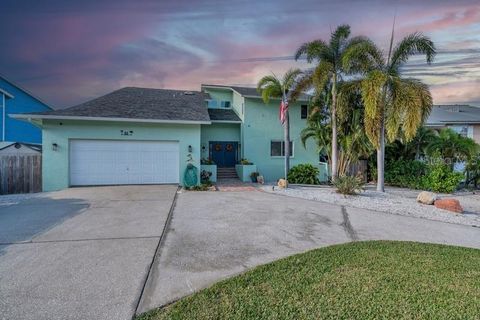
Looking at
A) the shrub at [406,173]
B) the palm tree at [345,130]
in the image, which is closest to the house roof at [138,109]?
the palm tree at [345,130]

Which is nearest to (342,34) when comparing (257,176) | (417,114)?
(417,114)

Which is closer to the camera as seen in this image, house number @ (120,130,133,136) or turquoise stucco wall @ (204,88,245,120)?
house number @ (120,130,133,136)

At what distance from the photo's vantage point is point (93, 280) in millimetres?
3855

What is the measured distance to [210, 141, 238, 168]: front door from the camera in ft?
Answer: 58.8

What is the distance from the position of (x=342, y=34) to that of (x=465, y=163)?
1039 centimetres

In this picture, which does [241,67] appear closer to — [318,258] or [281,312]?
[318,258]

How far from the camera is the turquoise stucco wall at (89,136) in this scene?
1211 cm

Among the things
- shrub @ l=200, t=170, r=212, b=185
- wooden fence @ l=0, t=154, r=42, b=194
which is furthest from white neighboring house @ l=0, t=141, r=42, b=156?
shrub @ l=200, t=170, r=212, b=185

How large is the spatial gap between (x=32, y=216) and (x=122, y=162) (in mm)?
5825

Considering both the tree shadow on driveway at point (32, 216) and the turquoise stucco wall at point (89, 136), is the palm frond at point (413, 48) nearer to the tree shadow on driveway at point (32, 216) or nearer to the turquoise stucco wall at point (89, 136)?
the turquoise stucco wall at point (89, 136)

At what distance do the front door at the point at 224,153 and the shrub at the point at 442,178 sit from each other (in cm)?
1143

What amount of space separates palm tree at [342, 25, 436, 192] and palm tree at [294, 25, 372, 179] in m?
0.94

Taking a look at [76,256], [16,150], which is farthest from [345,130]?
[16,150]

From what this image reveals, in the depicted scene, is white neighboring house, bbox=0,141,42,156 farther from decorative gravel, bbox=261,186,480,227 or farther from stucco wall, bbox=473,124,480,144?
stucco wall, bbox=473,124,480,144
